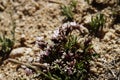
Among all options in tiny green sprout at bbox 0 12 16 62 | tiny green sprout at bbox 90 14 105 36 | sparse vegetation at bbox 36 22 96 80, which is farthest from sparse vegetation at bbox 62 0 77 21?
tiny green sprout at bbox 0 12 16 62

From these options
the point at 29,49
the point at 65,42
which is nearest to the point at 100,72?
the point at 65,42

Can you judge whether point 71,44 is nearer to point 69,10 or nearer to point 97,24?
point 97,24

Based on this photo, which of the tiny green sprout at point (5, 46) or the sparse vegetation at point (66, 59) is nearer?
the sparse vegetation at point (66, 59)

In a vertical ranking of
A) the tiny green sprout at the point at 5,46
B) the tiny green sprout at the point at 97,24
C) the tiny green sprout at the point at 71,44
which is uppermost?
the tiny green sprout at the point at 97,24

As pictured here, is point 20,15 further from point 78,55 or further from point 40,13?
point 78,55

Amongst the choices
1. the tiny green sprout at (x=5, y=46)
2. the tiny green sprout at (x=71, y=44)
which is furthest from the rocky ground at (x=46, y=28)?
the tiny green sprout at (x=71, y=44)

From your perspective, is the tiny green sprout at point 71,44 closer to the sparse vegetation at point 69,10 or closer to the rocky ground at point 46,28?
the rocky ground at point 46,28

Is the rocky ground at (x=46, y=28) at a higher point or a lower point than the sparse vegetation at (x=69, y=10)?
lower

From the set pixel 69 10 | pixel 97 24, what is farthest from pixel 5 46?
pixel 97 24

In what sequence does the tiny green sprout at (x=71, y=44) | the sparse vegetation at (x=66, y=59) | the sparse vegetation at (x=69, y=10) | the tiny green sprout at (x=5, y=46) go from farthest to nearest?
1. the sparse vegetation at (x=69, y=10)
2. the tiny green sprout at (x=5, y=46)
3. the tiny green sprout at (x=71, y=44)
4. the sparse vegetation at (x=66, y=59)
